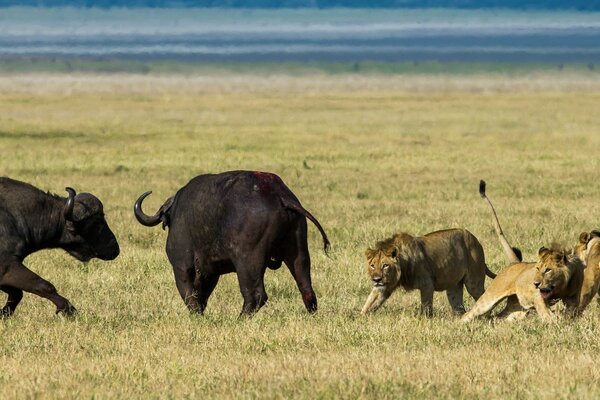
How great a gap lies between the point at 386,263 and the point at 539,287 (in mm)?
1184

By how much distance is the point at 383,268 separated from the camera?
10.9 meters

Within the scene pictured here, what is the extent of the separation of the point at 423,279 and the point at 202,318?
65.3 inches

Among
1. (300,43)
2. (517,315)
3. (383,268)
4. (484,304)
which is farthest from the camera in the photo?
(300,43)

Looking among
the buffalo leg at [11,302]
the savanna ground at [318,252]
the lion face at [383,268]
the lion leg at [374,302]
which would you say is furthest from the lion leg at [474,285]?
the buffalo leg at [11,302]

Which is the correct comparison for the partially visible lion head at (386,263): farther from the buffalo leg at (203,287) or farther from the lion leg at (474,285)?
the buffalo leg at (203,287)

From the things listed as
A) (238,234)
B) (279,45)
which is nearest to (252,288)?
(238,234)

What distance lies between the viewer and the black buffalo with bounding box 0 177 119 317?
11086 mm

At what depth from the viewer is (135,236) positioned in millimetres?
16938

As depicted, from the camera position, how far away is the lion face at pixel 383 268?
35.7ft

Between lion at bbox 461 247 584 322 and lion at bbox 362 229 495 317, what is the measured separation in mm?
431

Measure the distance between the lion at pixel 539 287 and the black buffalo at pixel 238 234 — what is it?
1.35m

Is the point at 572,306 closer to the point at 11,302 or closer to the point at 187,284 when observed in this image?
the point at 187,284

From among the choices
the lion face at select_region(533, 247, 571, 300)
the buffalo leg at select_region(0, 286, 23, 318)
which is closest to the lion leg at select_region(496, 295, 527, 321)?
the lion face at select_region(533, 247, 571, 300)

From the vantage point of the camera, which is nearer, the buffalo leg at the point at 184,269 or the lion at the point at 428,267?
the lion at the point at 428,267
